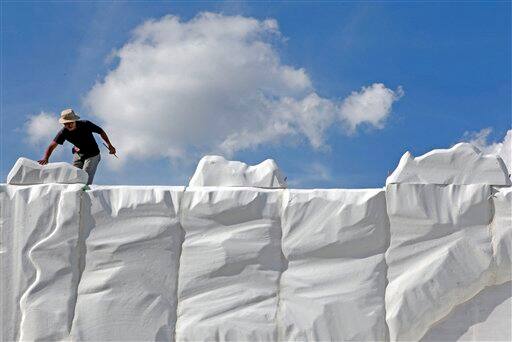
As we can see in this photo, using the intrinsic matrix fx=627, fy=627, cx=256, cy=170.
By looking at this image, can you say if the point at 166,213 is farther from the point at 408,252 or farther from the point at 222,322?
the point at 408,252

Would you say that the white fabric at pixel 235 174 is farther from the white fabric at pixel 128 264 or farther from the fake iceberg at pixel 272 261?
the white fabric at pixel 128 264

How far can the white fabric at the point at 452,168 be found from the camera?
469 centimetres

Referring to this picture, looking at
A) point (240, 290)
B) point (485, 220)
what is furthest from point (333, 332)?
point (485, 220)

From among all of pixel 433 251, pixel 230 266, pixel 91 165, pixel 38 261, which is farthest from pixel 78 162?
pixel 433 251

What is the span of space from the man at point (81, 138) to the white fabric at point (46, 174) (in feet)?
1.86

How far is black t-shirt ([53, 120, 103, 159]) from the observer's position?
5562 millimetres

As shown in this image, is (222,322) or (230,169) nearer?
(222,322)

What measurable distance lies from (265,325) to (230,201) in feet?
3.09

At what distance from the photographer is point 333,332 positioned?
4.47m

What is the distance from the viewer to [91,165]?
5598 mm

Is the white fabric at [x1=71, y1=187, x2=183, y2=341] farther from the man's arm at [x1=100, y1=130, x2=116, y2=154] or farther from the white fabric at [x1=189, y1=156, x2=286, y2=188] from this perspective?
the man's arm at [x1=100, y1=130, x2=116, y2=154]

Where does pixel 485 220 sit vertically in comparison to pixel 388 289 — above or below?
above

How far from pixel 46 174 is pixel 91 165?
25.4 inches

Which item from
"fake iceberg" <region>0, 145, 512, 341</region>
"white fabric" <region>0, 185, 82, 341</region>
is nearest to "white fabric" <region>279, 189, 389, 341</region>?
"fake iceberg" <region>0, 145, 512, 341</region>
